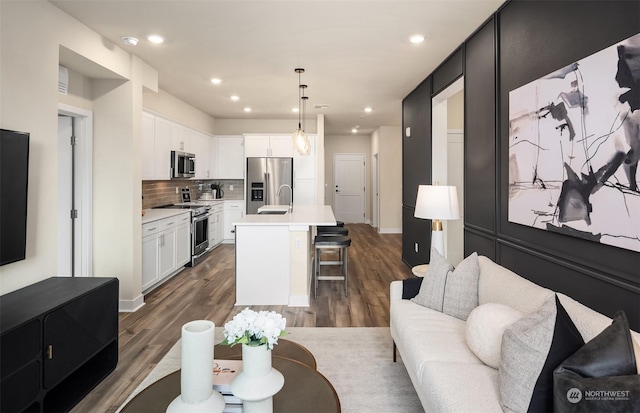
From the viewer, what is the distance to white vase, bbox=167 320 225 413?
1.32 metres

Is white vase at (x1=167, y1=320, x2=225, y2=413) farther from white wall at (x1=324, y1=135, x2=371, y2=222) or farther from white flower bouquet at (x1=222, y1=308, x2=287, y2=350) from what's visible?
white wall at (x1=324, y1=135, x2=371, y2=222)

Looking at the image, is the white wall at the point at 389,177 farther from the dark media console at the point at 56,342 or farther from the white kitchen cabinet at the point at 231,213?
the dark media console at the point at 56,342

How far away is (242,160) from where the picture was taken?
7688 millimetres

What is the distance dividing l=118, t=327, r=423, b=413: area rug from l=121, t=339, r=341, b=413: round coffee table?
1.96 ft

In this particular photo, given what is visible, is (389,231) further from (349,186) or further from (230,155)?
(230,155)

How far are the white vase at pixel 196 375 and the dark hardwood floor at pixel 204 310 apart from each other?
3.90 feet

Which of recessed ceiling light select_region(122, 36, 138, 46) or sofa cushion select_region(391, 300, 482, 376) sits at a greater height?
recessed ceiling light select_region(122, 36, 138, 46)

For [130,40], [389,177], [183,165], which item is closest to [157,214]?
[183,165]

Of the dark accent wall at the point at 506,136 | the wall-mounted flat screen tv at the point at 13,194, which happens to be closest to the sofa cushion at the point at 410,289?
the dark accent wall at the point at 506,136

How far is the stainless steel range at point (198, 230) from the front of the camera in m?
5.70

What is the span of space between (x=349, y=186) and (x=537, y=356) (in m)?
9.72

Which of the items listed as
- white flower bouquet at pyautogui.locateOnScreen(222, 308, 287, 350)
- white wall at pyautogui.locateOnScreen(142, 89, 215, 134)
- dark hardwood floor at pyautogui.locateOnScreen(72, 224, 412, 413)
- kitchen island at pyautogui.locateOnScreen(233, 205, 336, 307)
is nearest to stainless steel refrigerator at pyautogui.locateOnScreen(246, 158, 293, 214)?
white wall at pyautogui.locateOnScreen(142, 89, 215, 134)

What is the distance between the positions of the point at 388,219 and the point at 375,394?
23.5ft

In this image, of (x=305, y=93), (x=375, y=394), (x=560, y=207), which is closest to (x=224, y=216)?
(x=305, y=93)
